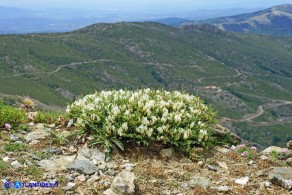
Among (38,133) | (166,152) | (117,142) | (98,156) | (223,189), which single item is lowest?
(223,189)

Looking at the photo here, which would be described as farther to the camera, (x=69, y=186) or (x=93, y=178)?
(x=93, y=178)

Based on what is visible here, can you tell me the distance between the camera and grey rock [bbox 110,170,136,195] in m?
8.48

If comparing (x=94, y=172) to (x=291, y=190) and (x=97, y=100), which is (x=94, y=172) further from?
(x=291, y=190)

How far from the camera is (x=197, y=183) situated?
368 inches

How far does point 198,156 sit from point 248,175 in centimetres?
134

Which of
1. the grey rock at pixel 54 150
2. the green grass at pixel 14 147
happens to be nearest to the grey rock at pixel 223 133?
the grey rock at pixel 54 150

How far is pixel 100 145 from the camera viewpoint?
1073 centimetres

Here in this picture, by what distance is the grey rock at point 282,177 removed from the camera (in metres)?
9.25

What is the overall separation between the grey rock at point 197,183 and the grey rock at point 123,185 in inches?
46.1

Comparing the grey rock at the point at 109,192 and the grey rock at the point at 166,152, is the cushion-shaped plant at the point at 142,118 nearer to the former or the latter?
the grey rock at the point at 166,152

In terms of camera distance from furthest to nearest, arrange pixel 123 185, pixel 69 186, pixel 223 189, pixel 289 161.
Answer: pixel 289 161 → pixel 223 189 → pixel 69 186 → pixel 123 185

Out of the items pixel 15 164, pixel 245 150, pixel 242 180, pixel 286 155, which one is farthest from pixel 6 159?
pixel 286 155

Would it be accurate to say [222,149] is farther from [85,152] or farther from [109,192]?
[109,192]

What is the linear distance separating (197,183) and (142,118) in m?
2.22
